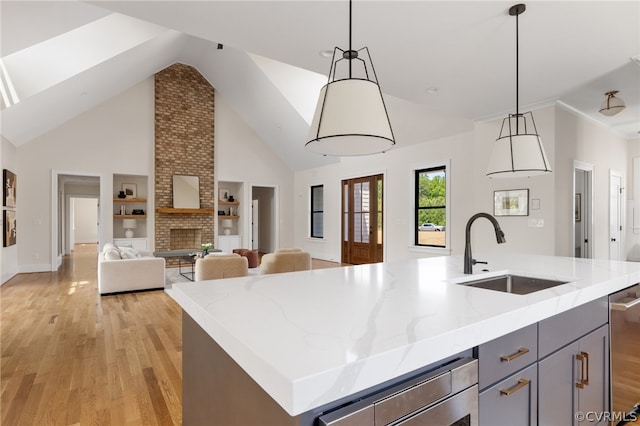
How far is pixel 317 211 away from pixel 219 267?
19.1ft

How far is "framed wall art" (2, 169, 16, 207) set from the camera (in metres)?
5.85

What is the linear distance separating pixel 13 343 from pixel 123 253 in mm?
2606

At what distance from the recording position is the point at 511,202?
15.8ft

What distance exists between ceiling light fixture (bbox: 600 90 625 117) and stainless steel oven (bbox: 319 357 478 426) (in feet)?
14.8

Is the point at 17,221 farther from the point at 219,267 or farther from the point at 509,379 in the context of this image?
the point at 509,379

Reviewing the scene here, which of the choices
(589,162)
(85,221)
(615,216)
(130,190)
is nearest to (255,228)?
(130,190)

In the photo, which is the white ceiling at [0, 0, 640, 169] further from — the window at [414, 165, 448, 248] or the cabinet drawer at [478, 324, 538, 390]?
the cabinet drawer at [478, 324, 538, 390]

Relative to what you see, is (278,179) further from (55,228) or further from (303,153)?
(55,228)

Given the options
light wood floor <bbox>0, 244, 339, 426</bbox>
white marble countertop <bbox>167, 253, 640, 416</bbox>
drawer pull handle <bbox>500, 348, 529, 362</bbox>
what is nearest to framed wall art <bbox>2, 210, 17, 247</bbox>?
light wood floor <bbox>0, 244, 339, 426</bbox>

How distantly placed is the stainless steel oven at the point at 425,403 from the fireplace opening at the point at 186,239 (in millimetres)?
8780

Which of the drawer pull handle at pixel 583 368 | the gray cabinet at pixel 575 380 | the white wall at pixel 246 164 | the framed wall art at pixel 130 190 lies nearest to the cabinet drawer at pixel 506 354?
the gray cabinet at pixel 575 380

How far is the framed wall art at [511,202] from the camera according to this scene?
4691mm

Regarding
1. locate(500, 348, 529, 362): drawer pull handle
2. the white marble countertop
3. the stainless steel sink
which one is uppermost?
the white marble countertop

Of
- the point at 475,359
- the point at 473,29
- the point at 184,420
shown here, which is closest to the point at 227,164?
the point at 473,29
